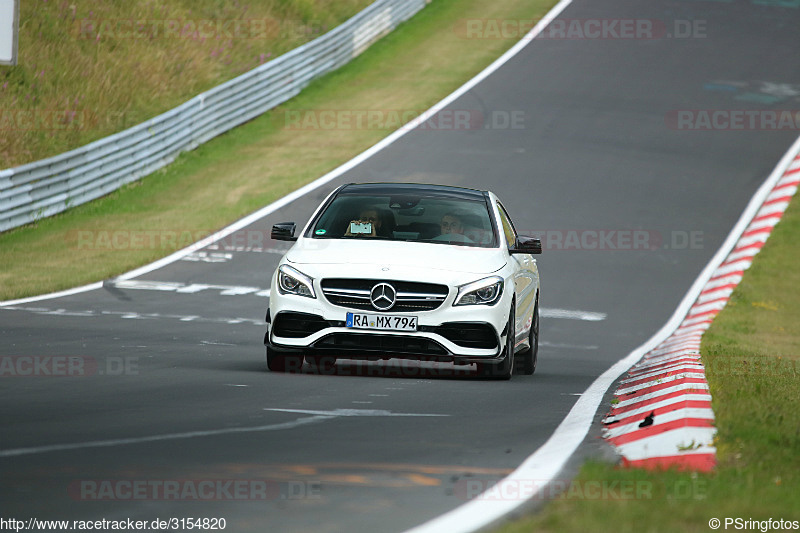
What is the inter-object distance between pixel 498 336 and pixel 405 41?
27.7 m

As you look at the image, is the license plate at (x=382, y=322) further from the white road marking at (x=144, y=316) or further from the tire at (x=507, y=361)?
the white road marking at (x=144, y=316)

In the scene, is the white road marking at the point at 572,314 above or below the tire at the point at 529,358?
below

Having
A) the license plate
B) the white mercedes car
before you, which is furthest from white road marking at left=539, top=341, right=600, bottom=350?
the license plate

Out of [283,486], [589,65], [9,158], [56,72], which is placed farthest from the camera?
[589,65]

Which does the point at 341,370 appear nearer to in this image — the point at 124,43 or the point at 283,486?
the point at 283,486

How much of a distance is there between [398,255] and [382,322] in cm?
64

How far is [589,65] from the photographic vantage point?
33719mm

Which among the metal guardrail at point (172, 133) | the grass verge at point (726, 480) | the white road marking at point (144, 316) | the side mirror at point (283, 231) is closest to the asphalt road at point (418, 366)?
the white road marking at point (144, 316)

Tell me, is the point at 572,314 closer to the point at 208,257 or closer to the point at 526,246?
the point at 208,257

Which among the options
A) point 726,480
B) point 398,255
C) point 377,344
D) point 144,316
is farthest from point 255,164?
point 726,480

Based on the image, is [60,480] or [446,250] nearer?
[60,480]

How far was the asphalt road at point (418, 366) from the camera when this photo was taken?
18.6ft

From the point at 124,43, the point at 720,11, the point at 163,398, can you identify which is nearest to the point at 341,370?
the point at 163,398

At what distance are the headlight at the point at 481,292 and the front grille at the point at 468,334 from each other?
0.61ft
